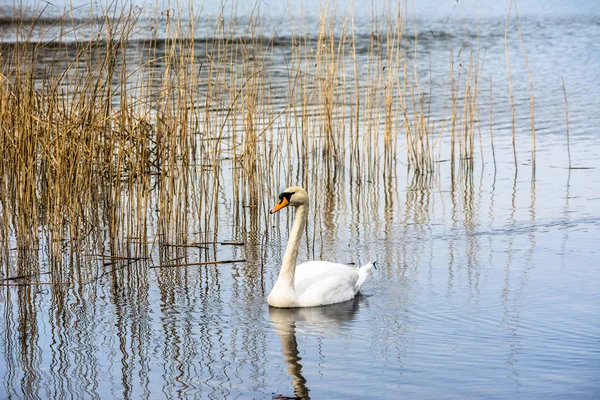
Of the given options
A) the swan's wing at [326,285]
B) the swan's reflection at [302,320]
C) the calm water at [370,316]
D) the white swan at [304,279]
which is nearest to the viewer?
the calm water at [370,316]

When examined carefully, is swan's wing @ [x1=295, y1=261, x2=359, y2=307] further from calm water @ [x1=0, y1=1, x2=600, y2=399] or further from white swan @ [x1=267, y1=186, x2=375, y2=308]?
calm water @ [x1=0, y1=1, x2=600, y2=399]

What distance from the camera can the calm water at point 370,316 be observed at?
525 centimetres

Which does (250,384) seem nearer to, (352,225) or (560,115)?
(352,225)

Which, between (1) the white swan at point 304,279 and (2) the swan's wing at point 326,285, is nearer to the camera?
(1) the white swan at point 304,279

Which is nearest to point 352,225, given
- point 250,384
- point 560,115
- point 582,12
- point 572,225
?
point 572,225

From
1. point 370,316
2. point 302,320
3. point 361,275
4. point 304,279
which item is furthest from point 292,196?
point 370,316

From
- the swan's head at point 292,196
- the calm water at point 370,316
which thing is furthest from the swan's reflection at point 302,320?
the swan's head at point 292,196

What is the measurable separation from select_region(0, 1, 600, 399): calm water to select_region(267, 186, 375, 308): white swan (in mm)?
105

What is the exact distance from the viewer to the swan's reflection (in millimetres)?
5805

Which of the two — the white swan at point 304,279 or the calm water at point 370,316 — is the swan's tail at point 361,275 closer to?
the white swan at point 304,279

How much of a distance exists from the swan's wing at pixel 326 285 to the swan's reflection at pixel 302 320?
5 cm

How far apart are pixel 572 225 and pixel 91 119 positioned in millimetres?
4560

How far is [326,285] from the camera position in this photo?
7016 millimetres

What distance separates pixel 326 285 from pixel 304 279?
212mm
